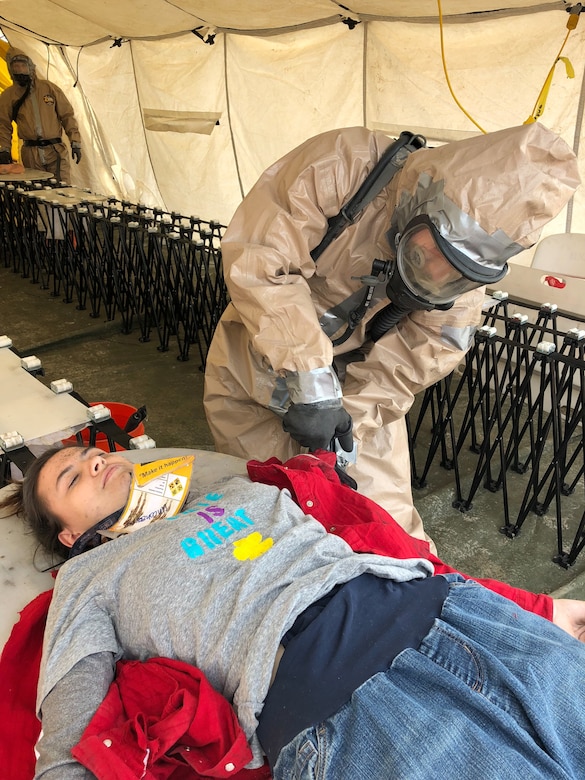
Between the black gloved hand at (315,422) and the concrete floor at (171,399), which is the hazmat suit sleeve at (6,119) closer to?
the concrete floor at (171,399)

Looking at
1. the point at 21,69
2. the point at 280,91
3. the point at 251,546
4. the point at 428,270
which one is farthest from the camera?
the point at 21,69

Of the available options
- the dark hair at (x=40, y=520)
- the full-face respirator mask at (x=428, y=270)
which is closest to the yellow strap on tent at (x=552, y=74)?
the full-face respirator mask at (x=428, y=270)

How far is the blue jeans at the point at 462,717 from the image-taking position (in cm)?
92

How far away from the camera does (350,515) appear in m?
1.47

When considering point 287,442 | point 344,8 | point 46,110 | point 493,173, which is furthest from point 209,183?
point 493,173

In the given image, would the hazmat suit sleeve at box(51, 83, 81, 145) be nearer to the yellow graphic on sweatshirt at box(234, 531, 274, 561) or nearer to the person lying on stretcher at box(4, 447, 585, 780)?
the person lying on stretcher at box(4, 447, 585, 780)

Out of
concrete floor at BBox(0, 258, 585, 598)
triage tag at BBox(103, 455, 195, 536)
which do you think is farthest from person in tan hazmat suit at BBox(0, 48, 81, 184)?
triage tag at BBox(103, 455, 195, 536)

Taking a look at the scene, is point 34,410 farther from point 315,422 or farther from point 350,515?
point 350,515

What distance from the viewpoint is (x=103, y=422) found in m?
1.93

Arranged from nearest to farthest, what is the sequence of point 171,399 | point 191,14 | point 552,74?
point 552,74, point 171,399, point 191,14

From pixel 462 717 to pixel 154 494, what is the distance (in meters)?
0.82

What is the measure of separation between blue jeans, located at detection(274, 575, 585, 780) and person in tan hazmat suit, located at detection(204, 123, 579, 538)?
778 millimetres

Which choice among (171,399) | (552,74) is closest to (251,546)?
(171,399)

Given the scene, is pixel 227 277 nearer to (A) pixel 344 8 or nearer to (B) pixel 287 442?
(B) pixel 287 442
